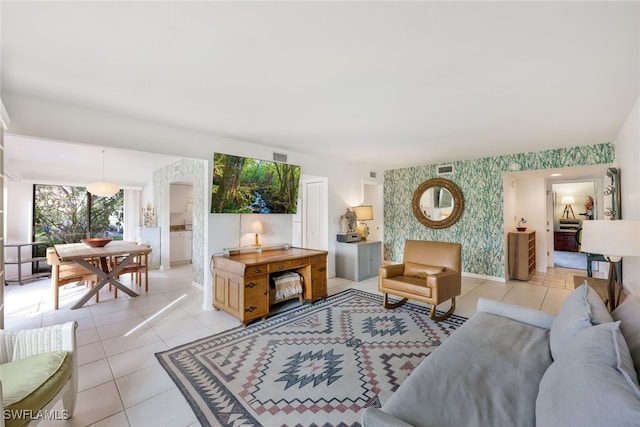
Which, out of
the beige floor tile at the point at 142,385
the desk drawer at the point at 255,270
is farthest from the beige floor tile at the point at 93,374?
the desk drawer at the point at 255,270

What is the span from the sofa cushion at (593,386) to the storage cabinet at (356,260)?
3.90 metres

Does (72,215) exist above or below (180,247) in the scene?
above

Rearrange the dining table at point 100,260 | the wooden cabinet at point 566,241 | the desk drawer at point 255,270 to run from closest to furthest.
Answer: the desk drawer at point 255,270 < the dining table at point 100,260 < the wooden cabinet at point 566,241

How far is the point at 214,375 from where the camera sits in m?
2.18

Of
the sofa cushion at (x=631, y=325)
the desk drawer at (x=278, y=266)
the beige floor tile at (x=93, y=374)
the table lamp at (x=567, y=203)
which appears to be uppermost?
the table lamp at (x=567, y=203)

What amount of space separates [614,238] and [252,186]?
3857 mm

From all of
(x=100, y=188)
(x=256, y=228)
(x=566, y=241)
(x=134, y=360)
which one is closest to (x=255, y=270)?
(x=256, y=228)

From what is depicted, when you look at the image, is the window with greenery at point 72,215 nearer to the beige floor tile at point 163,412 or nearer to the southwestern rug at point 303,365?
the southwestern rug at point 303,365

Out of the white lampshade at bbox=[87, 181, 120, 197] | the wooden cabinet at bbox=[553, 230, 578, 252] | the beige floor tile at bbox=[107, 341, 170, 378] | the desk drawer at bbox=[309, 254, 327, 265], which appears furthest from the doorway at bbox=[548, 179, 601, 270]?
the white lampshade at bbox=[87, 181, 120, 197]

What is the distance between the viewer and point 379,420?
989 mm

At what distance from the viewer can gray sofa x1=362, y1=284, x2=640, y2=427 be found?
803 mm

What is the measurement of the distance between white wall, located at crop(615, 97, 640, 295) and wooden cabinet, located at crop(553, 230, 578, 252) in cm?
648

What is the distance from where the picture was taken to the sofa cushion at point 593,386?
71cm

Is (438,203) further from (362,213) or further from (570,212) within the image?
(570,212)
